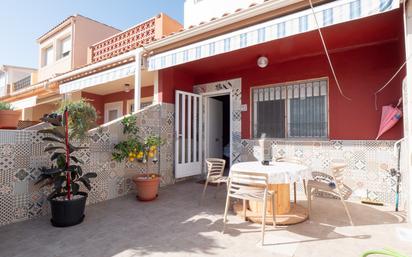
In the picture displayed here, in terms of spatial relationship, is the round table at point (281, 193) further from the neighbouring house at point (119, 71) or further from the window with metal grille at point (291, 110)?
the neighbouring house at point (119, 71)

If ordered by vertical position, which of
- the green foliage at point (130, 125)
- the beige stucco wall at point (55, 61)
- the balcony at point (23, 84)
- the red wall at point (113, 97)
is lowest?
the green foliage at point (130, 125)

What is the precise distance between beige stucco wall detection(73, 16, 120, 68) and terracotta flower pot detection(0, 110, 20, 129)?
766 cm

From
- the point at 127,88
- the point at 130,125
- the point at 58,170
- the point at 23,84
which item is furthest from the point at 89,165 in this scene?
the point at 23,84

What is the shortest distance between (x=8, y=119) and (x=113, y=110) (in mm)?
6540

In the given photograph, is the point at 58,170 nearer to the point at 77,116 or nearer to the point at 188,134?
the point at 77,116

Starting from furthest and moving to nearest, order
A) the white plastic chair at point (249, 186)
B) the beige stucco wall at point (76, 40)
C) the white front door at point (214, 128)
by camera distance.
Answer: the beige stucco wall at point (76, 40) → the white front door at point (214, 128) → the white plastic chair at point (249, 186)

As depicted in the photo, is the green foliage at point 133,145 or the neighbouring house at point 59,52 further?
the neighbouring house at point 59,52

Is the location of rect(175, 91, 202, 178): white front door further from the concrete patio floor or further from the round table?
the round table

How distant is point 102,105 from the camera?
33.5 ft

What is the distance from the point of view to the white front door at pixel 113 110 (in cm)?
963

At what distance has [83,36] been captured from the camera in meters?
10.7

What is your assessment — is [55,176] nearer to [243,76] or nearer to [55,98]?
[243,76]

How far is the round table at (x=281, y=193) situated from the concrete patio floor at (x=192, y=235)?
17 centimetres

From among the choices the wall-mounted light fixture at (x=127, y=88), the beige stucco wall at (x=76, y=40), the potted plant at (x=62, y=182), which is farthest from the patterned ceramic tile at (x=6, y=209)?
the beige stucco wall at (x=76, y=40)
